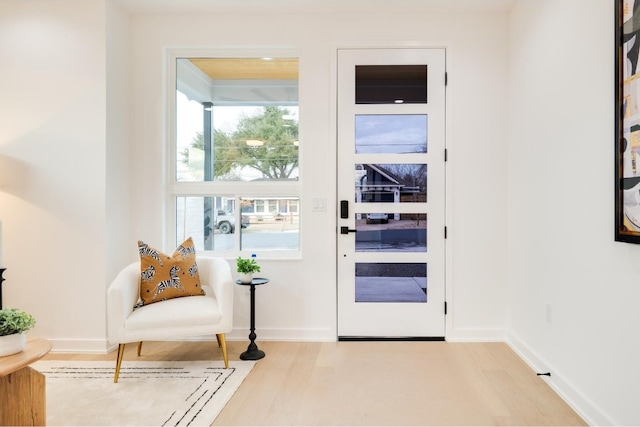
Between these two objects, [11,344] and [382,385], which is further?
[382,385]

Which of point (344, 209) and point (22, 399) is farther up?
point (344, 209)

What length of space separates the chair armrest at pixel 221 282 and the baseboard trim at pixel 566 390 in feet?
6.90

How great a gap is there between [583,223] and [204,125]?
117 inches

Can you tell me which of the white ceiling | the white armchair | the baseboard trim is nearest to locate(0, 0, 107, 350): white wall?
the white ceiling

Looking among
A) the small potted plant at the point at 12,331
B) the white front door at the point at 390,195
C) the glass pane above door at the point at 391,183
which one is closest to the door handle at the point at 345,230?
the white front door at the point at 390,195

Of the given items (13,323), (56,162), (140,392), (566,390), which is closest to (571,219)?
(566,390)

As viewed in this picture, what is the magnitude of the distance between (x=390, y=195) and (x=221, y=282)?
1583mm

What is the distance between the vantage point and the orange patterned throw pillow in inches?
110

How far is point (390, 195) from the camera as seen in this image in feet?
11.1

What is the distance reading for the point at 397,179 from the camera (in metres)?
3.39

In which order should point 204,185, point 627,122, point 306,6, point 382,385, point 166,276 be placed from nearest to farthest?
point 627,122 → point 382,385 → point 166,276 → point 306,6 → point 204,185

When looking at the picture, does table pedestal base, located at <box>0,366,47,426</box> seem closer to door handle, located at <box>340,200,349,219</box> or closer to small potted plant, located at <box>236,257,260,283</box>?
small potted plant, located at <box>236,257,260,283</box>

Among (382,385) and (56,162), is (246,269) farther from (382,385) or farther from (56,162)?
(56,162)

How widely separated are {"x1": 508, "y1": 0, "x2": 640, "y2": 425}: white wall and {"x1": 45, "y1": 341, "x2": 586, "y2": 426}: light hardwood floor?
25 centimetres
